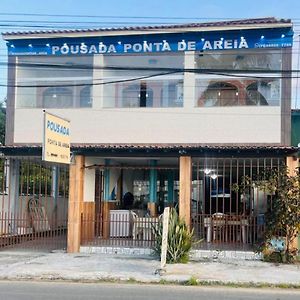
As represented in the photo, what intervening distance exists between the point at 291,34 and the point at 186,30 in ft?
10.9

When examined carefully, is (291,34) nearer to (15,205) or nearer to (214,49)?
(214,49)

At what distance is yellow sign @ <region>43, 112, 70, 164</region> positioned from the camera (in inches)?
549

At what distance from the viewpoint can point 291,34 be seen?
17.3 metres

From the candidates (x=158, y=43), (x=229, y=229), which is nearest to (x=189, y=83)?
(x=158, y=43)

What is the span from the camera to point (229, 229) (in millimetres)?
16750

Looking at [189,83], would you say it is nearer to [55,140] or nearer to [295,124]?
[295,124]

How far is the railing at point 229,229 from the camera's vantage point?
53.1 ft

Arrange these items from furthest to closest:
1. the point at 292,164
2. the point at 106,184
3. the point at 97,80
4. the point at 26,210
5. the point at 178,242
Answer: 1. the point at 26,210
2. the point at 106,184
3. the point at 97,80
4. the point at 292,164
5. the point at 178,242

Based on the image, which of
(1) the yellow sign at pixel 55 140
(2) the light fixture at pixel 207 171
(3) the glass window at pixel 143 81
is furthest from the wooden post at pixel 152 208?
(1) the yellow sign at pixel 55 140

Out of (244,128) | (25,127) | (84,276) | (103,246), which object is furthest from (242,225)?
(25,127)

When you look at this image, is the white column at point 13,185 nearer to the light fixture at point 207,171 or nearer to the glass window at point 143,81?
the glass window at point 143,81

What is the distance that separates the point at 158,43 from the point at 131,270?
820 cm

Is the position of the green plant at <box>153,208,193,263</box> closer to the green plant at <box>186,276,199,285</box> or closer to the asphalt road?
the green plant at <box>186,276,199,285</box>

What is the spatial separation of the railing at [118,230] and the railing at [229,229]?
58.2 inches
